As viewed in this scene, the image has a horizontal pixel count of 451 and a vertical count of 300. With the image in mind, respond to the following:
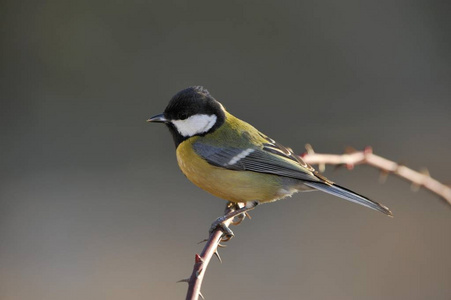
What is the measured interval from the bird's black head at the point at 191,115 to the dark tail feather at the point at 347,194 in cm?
65

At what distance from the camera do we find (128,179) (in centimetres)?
695

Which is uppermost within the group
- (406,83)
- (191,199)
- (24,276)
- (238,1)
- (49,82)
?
(238,1)

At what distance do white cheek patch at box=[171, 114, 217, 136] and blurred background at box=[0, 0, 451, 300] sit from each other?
2.50m

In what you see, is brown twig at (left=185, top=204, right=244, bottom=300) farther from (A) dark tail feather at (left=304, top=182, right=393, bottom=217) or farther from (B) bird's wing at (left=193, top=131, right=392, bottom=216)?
(B) bird's wing at (left=193, top=131, right=392, bottom=216)

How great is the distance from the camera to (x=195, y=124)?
3.51 m

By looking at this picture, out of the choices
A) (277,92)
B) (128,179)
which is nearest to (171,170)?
(128,179)

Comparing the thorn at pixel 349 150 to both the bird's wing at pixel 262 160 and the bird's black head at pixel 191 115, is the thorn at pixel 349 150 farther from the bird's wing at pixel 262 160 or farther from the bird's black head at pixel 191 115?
the bird's black head at pixel 191 115

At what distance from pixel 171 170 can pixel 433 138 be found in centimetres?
314

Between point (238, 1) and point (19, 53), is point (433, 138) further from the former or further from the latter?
point (19, 53)

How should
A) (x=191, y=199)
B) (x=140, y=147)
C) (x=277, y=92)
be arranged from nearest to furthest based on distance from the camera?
(x=191, y=199), (x=140, y=147), (x=277, y=92)

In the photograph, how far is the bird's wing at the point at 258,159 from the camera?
11.1 ft

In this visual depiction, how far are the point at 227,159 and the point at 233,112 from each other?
13.2 feet

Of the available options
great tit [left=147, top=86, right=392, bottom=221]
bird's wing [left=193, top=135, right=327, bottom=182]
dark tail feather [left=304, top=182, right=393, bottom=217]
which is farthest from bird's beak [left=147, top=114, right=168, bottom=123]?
dark tail feather [left=304, top=182, right=393, bottom=217]

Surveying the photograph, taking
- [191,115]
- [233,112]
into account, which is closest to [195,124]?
[191,115]
